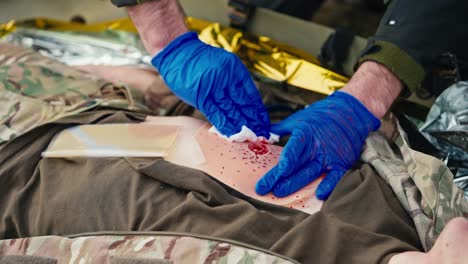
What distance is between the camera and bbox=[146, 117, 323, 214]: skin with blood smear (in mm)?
1217

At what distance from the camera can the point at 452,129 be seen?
4.38 ft

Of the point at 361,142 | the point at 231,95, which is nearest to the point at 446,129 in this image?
the point at 361,142

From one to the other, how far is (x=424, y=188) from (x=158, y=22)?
2.48 ft

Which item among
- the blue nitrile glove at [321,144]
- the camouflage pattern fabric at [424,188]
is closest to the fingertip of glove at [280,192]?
the blue nitrile glove at [321,144]

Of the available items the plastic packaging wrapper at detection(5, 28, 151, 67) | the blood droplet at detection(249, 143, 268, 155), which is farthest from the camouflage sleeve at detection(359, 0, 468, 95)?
the plastic packaging wrapper at detection(5, 28, 151, 67)

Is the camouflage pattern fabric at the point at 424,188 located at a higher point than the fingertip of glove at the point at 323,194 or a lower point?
higher

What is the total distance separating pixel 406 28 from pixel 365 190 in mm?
505

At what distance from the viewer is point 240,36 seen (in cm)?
194

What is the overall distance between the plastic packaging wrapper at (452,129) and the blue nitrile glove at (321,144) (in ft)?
0.46

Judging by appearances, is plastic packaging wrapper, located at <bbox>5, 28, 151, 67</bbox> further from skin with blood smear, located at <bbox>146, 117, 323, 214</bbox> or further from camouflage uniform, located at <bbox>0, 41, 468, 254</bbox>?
skin with blood smear, located at <bbox>146, 117, 323, 214</bbox>

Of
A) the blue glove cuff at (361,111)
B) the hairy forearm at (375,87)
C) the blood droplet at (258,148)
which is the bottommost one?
the blood droplet at (258,148)

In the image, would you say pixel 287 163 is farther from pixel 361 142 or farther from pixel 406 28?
pixel 406 28

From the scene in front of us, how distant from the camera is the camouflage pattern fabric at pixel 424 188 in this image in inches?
42.6

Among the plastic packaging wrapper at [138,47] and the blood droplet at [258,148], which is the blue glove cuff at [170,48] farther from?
the plastic packaging wrapper at [138,47]
